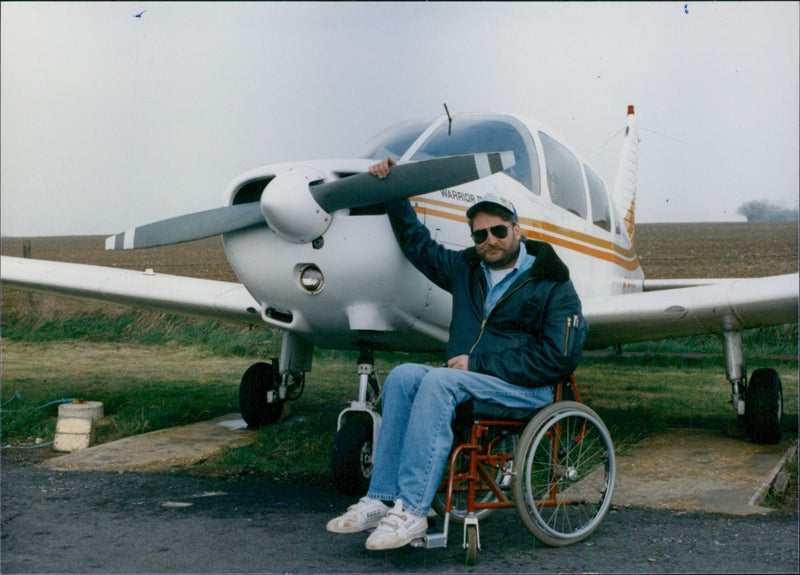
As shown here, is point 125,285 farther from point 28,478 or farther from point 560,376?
point 560,376

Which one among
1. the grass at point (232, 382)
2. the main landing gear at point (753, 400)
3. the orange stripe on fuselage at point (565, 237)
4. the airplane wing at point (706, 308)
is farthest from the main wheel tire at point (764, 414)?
the orange stripe on fuselage at point (565, 237)

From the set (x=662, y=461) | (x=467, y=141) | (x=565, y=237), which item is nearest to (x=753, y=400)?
(x=662, y=461)

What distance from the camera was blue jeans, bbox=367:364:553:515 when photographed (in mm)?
2918

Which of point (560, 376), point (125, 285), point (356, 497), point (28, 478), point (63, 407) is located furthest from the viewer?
point (125, 285)

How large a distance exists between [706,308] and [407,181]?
257 cm

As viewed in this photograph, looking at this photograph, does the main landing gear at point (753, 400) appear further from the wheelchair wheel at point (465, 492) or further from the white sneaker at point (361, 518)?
the white sneaker at point (361, 518)

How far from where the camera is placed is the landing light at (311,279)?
4.09 meters

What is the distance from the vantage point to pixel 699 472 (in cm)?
471

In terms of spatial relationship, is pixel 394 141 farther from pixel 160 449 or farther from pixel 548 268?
pixel 160 449

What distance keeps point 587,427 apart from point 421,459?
0.83m

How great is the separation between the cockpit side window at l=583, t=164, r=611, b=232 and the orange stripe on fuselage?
154 millimetres

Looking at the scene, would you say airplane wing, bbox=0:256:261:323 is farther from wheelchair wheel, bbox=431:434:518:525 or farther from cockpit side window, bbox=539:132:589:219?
wheelchair wheel, bbox=431:434:518:525

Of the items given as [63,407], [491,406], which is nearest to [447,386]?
[491,406]

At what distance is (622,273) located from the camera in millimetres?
7113
